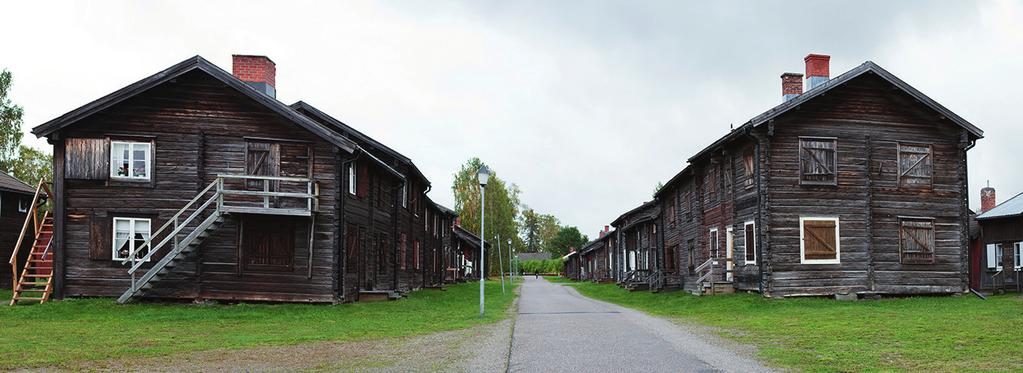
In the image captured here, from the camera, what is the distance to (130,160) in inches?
1038

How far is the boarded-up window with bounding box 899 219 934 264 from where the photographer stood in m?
29.3

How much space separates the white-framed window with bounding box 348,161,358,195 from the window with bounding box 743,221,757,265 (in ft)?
45.2

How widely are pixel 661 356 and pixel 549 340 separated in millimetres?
3302

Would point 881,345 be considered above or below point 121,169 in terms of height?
below

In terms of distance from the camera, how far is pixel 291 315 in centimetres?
2291

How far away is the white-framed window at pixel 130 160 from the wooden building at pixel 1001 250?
1247 inches

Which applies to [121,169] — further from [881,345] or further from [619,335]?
[881,345]

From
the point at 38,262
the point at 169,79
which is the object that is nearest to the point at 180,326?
the point at 169,79

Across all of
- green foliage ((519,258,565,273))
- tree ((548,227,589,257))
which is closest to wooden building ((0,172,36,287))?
green foliage ((519,258,565,273))

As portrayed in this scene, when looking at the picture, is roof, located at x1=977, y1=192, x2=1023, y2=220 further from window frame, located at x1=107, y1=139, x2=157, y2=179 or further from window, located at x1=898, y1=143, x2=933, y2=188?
window frame, located at x1=107, y1=139, x2=157, y2=179

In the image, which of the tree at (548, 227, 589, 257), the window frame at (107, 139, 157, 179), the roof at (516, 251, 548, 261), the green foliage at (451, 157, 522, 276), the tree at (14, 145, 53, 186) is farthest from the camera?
the roof at (516, 251, 548, 261)

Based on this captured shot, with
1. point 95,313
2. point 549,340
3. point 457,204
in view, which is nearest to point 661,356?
point 549,340

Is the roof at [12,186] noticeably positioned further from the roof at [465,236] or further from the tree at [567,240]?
the tree at [567,240]

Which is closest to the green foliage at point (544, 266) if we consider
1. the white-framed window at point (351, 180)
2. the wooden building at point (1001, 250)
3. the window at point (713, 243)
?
the wooden building at point (1001, 250)
